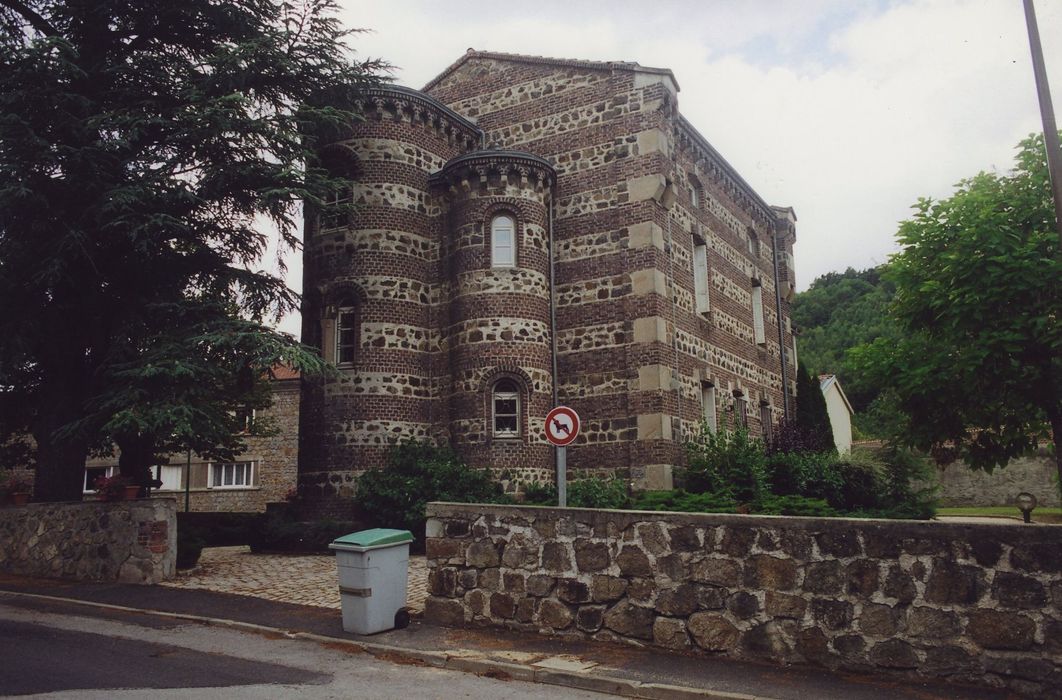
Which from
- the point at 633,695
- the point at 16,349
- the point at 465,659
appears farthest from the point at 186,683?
the point at 16,349

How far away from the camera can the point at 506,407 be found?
1994 centimetres

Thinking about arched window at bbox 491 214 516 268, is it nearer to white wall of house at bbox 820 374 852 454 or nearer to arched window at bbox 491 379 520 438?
arched window at bbox 491 379 520 438

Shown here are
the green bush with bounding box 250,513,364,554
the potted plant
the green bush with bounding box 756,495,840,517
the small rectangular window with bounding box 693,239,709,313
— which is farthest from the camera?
the small rectangular window with bounding box 693,239,709,313

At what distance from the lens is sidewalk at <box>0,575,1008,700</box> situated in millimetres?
7012

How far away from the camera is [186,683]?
7.46 meters

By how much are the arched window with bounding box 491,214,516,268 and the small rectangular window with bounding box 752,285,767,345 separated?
11.1 metres

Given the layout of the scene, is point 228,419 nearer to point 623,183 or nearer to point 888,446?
point 623,183

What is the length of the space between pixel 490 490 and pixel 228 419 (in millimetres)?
8703

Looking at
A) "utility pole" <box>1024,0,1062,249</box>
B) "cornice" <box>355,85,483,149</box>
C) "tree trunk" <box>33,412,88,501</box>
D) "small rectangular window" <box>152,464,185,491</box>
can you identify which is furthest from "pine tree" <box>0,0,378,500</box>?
"small rectangular window" <box>152,464,185,491</box>

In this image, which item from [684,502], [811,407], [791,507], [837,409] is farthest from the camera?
[837,409]

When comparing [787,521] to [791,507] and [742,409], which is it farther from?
[742,409]

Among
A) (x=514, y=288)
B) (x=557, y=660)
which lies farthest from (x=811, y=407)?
(x=557, y=660)

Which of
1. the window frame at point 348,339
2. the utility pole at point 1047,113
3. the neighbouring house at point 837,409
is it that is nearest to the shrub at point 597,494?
the window frame at point 348,339

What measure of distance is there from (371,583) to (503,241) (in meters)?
12.3
